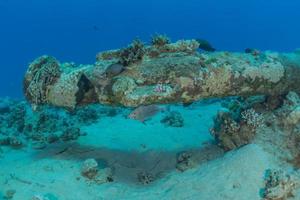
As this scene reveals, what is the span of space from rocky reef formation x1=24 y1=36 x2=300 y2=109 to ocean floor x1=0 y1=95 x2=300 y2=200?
4.29 ft

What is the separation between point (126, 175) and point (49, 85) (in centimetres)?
281

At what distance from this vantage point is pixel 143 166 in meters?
9.89

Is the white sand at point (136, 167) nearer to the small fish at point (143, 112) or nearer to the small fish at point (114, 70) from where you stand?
the small fish at point (143, 112)

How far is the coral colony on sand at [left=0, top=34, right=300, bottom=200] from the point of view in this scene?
8.01m

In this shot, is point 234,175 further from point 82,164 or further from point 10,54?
point 10,54

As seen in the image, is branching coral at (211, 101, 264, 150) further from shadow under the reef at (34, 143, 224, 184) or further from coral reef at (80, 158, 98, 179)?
coral reef at (80, 158, 98, 179)

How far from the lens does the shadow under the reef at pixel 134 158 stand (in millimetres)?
9406

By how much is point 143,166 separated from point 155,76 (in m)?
2.74

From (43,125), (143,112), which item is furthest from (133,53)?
(43,125)

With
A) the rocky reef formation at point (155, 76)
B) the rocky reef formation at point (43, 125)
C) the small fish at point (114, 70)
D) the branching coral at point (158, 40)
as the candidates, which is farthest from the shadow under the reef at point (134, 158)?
the branching coral at point (158, 40)

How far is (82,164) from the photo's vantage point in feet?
31.8

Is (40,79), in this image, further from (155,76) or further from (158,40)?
(158,40)

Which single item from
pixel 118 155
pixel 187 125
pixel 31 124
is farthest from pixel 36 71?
pixel 187 125

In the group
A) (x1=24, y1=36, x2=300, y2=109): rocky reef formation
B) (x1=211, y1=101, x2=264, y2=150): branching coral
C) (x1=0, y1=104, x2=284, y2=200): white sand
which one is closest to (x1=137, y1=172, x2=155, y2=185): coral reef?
(x1=0, y1=104, x2=284, y2=200): white sand
